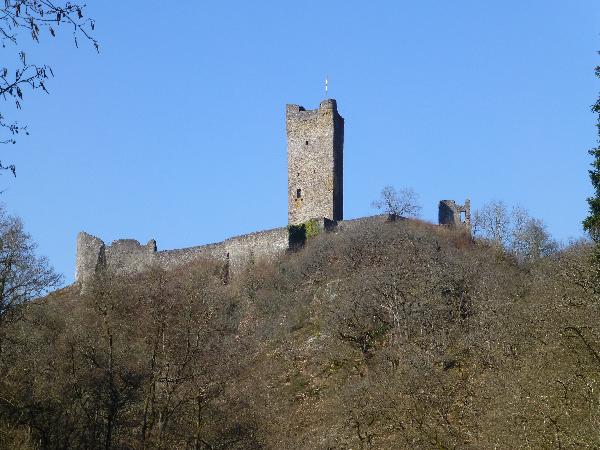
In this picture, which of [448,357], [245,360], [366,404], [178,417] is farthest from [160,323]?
[448,357]

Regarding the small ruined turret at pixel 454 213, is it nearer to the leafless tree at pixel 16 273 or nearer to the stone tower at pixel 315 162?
the stone tower at pixel 315 162

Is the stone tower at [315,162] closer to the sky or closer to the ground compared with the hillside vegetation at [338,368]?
closer to the sky

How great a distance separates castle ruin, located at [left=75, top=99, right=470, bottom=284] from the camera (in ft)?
148

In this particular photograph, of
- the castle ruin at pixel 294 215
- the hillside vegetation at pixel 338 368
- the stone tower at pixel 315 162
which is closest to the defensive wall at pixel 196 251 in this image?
the castle ruin at pixel 294 215

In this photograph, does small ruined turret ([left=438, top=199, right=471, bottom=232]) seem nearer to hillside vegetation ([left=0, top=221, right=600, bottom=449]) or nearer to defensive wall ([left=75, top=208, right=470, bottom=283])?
defensive wall ([left=75, top=208, right=470, bottom=283])

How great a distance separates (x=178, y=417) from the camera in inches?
962

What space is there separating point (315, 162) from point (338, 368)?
695 inches

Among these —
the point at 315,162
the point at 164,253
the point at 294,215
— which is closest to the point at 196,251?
the point at 164,253

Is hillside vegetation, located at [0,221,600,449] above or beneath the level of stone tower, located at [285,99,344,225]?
beneath

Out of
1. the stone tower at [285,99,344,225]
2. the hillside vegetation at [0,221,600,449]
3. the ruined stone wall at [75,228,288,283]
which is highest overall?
the stone tower at [285,99,344,225]

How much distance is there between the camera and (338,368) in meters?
32.1

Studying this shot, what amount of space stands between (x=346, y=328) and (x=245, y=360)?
534 cm

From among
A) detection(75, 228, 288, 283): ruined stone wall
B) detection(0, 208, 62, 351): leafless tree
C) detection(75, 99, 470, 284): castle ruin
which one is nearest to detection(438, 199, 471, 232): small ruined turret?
detection(75, 99, 470, 284): castle ruin

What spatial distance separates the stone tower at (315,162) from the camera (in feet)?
154
